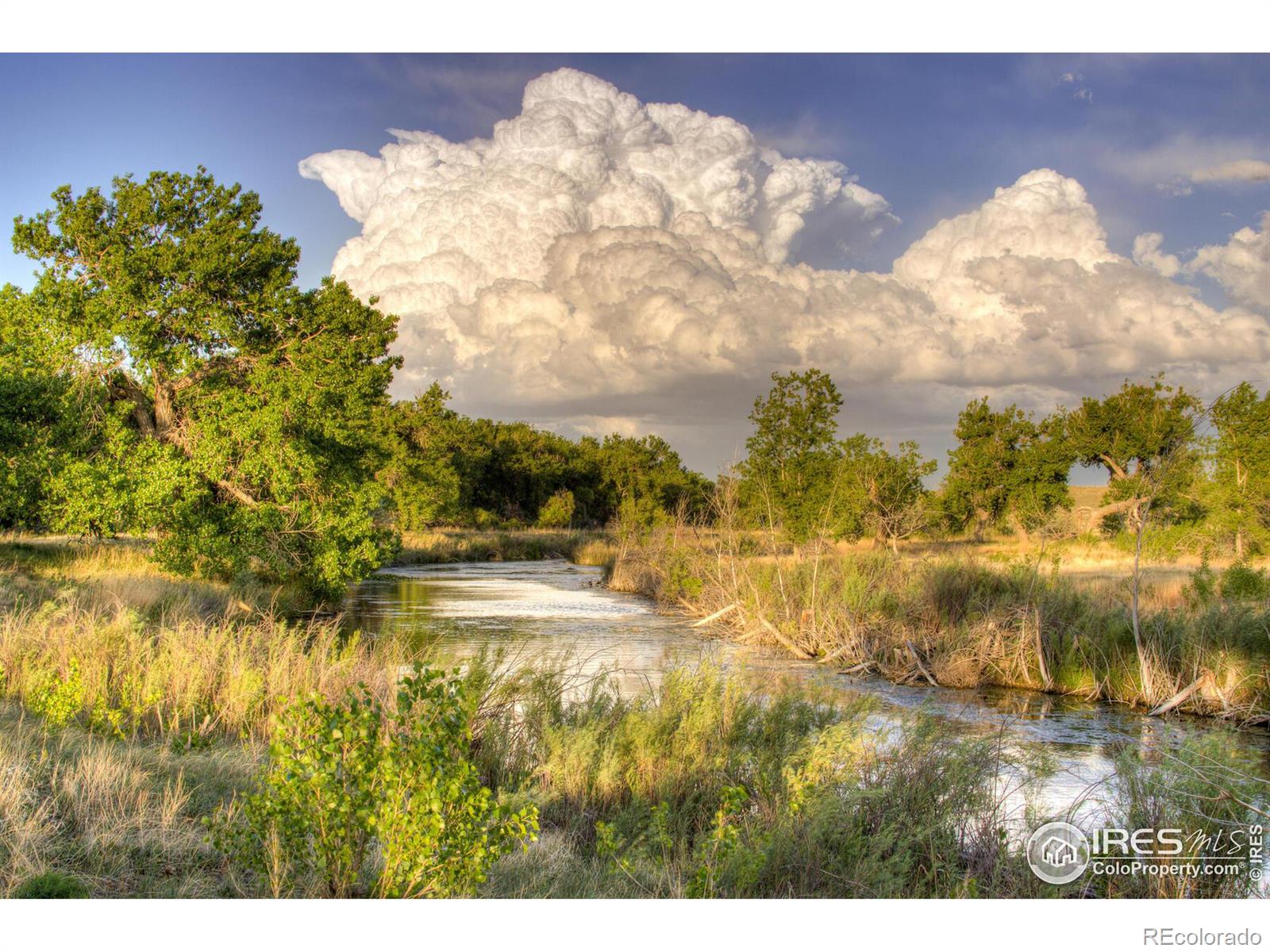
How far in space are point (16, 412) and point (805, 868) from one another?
1455 centimetres

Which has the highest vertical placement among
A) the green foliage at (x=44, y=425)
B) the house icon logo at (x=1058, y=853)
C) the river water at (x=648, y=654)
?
the green foliage at (x=44, y=425)

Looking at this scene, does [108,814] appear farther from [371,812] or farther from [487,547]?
[487,547]

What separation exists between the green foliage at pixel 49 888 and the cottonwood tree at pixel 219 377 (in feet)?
40.9

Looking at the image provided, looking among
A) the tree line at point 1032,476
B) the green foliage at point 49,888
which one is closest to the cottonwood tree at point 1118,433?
the tree line at point 1032,476

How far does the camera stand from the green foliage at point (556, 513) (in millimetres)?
60688

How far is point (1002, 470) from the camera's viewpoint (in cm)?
4025

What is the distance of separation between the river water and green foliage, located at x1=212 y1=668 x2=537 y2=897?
3.82 m

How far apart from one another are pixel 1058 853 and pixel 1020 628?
7.99 metres

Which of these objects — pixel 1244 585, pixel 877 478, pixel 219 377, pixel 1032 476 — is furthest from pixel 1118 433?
pixel 219 377

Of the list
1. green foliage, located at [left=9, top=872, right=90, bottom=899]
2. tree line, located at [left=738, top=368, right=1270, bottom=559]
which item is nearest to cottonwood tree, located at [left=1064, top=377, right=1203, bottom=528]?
tree line, located at [left=738, top=368, right=1270, bottom=559]

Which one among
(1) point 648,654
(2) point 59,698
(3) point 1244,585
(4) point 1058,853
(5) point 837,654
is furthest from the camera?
(1) point 648,654

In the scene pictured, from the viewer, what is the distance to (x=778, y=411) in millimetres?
28219

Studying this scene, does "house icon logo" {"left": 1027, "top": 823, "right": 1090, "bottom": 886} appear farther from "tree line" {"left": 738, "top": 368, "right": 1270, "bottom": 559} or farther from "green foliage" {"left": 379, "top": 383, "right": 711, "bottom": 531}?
"green foliage" {"left": 379, "top": 383, "right": 711, "bottom": 531}

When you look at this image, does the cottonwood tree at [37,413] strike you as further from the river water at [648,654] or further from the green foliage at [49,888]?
the green foliage at [49,888]
